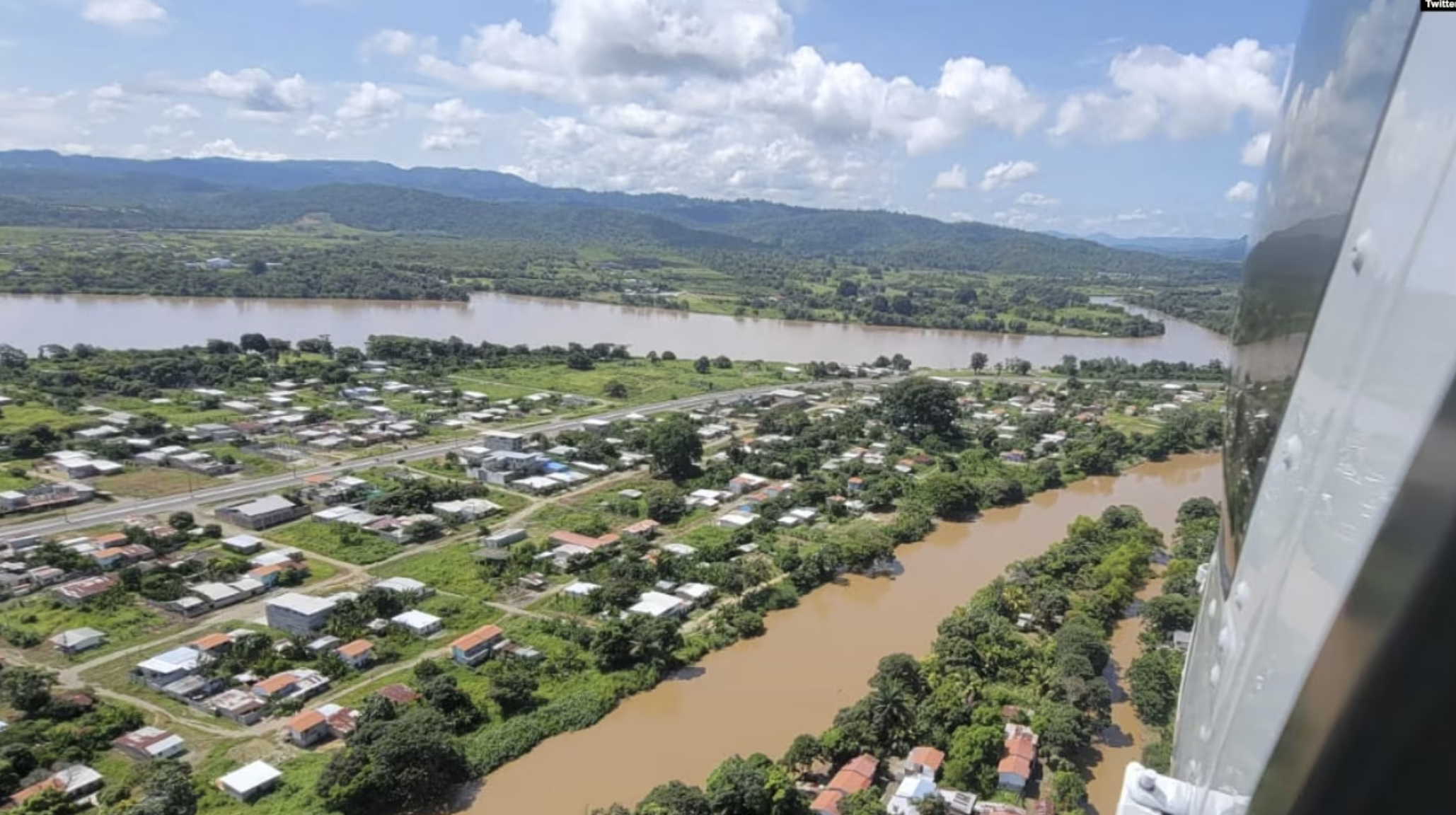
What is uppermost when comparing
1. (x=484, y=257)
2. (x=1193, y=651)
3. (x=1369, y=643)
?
(x=1369, y=643)

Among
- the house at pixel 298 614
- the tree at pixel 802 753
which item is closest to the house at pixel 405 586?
the house at pixel 298 614

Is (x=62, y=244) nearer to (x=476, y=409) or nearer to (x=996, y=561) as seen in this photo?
(x=476, y=409)

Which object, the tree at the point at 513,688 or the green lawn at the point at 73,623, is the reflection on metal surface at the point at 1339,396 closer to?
the tree at the point at 513,688

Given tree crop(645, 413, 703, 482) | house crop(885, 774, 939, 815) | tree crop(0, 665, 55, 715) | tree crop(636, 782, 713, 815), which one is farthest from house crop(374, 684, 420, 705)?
tree crop(645, 413, 703, 482)

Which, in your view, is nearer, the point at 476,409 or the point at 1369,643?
the point at 1369,643

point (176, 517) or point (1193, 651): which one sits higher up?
point (1193, 651)

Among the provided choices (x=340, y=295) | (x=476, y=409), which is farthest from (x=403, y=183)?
(x=476, y=409)
